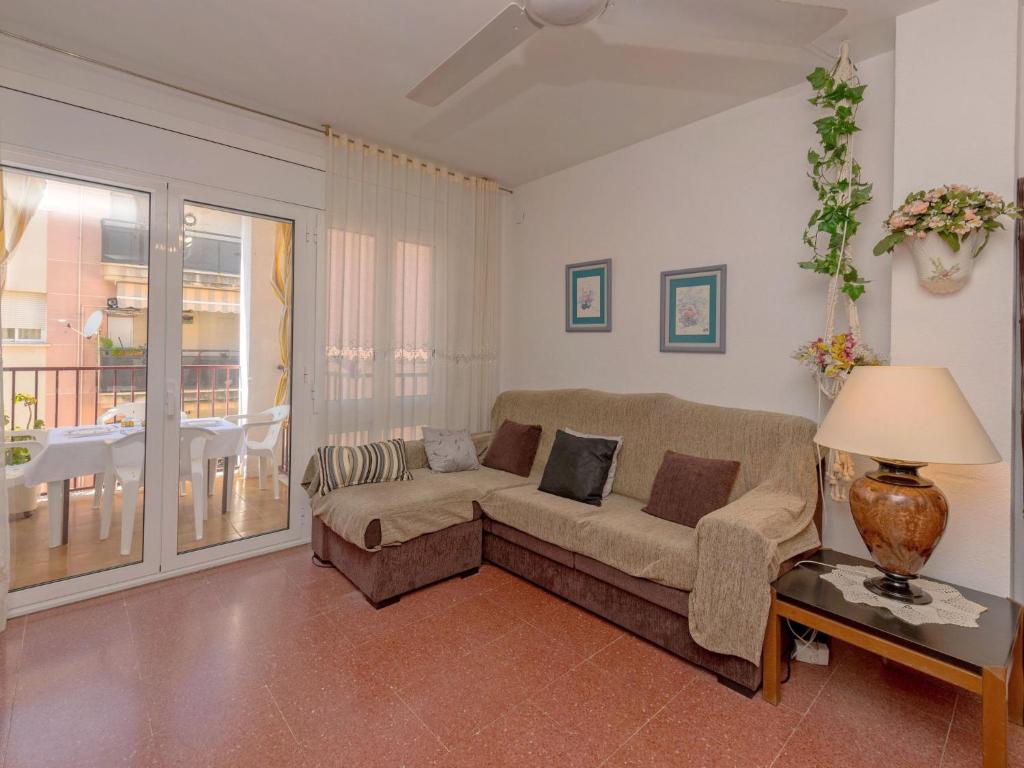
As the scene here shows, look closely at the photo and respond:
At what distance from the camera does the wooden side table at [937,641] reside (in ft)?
4.60

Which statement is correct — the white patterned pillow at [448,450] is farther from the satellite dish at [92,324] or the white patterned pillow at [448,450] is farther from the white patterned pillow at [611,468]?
the satellite dish at [92,324]

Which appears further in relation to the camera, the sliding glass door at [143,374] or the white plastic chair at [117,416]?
the white plastic chair at [117,416]

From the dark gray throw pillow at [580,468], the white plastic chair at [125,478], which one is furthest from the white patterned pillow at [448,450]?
the white plastic chair at [125,478]

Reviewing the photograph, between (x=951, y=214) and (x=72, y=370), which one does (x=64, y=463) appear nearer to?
(x=72, y=370)

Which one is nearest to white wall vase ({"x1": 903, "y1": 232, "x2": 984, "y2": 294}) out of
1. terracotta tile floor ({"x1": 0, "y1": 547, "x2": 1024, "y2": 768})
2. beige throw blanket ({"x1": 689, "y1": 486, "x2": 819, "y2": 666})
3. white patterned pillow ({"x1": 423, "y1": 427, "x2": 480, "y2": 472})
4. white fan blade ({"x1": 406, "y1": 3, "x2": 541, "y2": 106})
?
beige throw blanket ({"x1": 689, "y1": 486, "x2": 819, "y2": 666})

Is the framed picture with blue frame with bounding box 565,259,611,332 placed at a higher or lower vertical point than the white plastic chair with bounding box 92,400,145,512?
higher

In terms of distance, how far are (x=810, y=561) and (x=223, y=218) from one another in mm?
3565

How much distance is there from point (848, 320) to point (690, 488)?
1.13 meters

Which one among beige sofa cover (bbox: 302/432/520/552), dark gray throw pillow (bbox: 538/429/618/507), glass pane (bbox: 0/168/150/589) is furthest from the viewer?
dark gray throw pillow (bbox: 538/429/618/507)

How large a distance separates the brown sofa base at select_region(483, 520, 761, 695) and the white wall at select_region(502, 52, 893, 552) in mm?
981

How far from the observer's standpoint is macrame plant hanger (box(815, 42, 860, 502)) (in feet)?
7.32

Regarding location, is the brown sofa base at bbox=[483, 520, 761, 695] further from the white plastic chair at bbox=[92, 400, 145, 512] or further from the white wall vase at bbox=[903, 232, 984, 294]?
the white plastic chair at bbox=[92, 400, 145, 512]

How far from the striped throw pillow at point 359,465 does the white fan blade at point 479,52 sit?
1.97 m

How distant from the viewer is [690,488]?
249 centimetres
